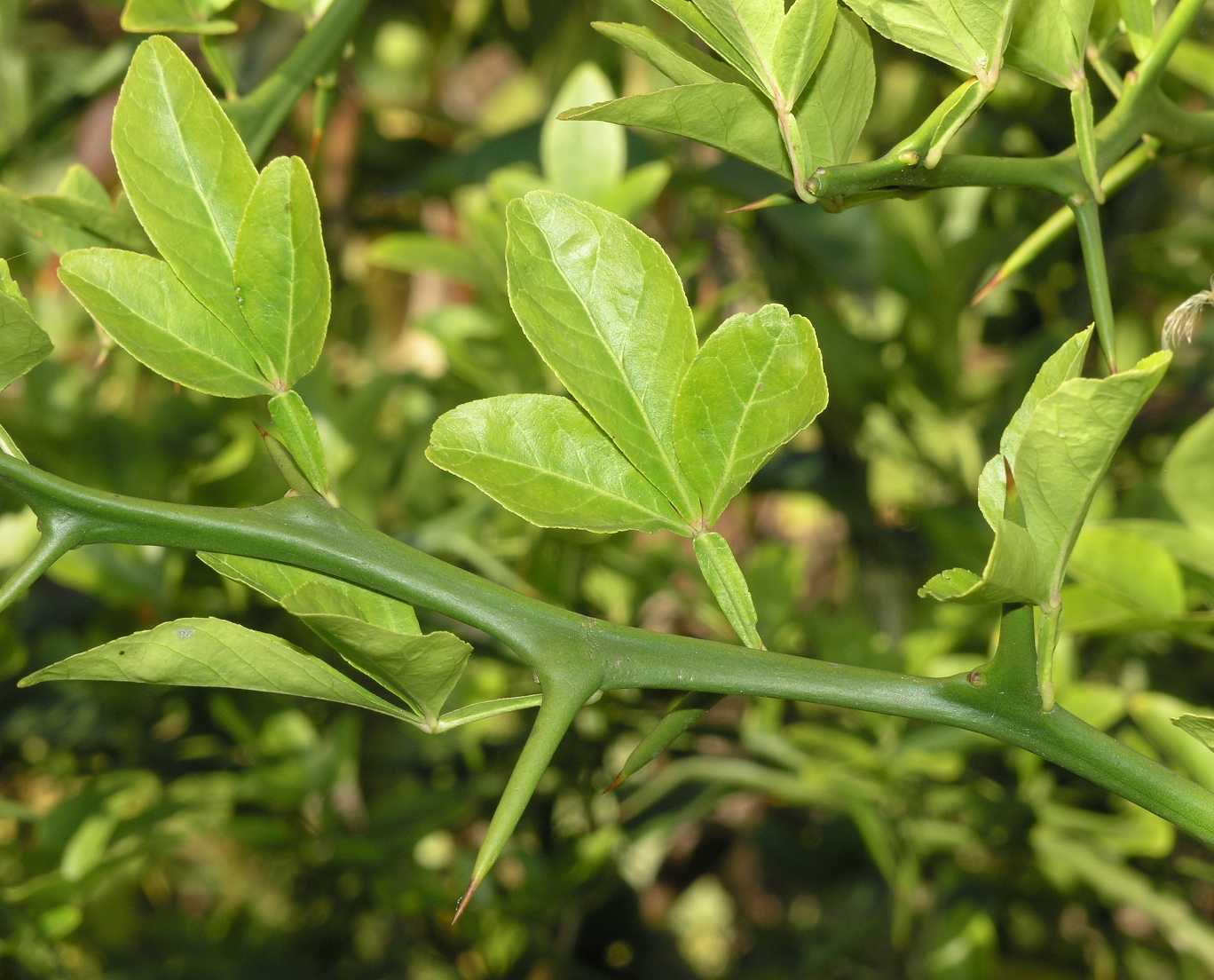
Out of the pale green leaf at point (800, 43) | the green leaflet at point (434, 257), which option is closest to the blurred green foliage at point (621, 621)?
the green leaflet at point (434, 257)

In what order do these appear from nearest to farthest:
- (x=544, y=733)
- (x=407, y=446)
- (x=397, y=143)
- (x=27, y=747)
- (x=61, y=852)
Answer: (x=544, y=733) < (x=61, y=852) < (x=407, y=446) < (x=27, y=747) < (x=397, y=143)

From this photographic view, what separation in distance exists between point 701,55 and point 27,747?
2.42ft

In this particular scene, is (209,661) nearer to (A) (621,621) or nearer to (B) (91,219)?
(B) (91,219)

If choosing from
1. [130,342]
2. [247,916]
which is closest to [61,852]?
[247,916]

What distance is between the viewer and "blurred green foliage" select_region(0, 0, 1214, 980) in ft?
2.18

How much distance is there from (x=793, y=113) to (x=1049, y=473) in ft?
0.33

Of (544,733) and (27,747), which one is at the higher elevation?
(544,733)

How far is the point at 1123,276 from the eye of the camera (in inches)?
32.3

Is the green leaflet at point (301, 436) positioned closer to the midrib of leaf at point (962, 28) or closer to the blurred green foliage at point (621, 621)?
the midrib of leaf at point (962, 28)

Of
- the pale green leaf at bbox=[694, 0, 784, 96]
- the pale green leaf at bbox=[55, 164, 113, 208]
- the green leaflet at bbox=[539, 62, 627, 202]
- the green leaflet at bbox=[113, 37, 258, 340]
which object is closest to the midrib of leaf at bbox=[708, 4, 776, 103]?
the pale green leaf at bbox=[694, 0, 784, 96]

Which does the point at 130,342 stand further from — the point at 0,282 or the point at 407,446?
the point at 407,446

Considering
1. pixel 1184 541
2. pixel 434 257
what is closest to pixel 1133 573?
pixel 1184 541

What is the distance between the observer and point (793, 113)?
301mm

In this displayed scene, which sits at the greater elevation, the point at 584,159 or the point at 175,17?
the point at 175,17
